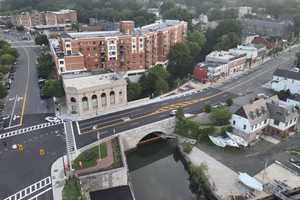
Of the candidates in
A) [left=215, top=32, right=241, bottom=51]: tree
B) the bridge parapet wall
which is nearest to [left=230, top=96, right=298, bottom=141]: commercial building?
the bridge parapet wall

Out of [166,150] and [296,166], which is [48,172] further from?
[296,166]

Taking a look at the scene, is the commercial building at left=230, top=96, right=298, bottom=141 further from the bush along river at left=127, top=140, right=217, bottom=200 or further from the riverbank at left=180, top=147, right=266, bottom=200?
the bush along river at left=127, top=140, right=217, bottom=200

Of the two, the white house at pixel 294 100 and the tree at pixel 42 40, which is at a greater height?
the tree at pixel 42 40

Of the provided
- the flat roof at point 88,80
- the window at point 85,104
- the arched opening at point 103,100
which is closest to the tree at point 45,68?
the flat roof at point 88,80

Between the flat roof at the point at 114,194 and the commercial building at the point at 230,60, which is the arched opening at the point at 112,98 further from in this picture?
the commercial building at the point at 230,60

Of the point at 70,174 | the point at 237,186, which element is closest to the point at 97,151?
the point at 70,174

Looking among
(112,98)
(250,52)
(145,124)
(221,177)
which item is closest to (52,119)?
(112,98)
